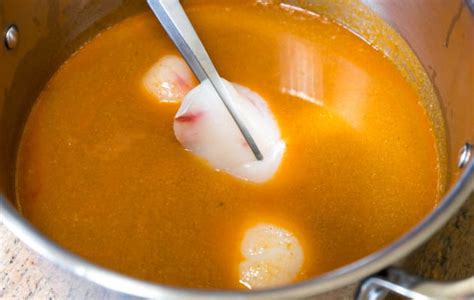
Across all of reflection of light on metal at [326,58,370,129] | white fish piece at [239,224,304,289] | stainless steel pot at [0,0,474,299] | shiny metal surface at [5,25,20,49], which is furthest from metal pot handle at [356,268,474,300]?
shiny metal surface at [5,25,20,49]

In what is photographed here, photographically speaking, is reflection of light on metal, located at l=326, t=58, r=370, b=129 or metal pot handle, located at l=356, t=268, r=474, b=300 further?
reflection of light on metal, located at l=326, t=58, r=370, b=129

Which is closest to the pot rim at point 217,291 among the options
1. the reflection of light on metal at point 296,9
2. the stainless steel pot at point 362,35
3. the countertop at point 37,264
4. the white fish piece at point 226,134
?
the stainless steel pot at point 362,35

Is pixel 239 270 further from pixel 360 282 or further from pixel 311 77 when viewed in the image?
pixel 311 77

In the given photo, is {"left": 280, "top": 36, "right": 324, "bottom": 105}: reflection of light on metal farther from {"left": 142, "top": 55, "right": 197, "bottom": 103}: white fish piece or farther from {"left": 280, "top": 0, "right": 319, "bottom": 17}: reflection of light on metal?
{"left": 142, "top": 55, "right": 197, "bottom": 103}: white fish piece

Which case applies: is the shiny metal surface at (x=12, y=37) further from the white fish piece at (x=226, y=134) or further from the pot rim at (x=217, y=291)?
the pot rim at (x=217, y=291)

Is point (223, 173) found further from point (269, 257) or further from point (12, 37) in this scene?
point (12, 37)
